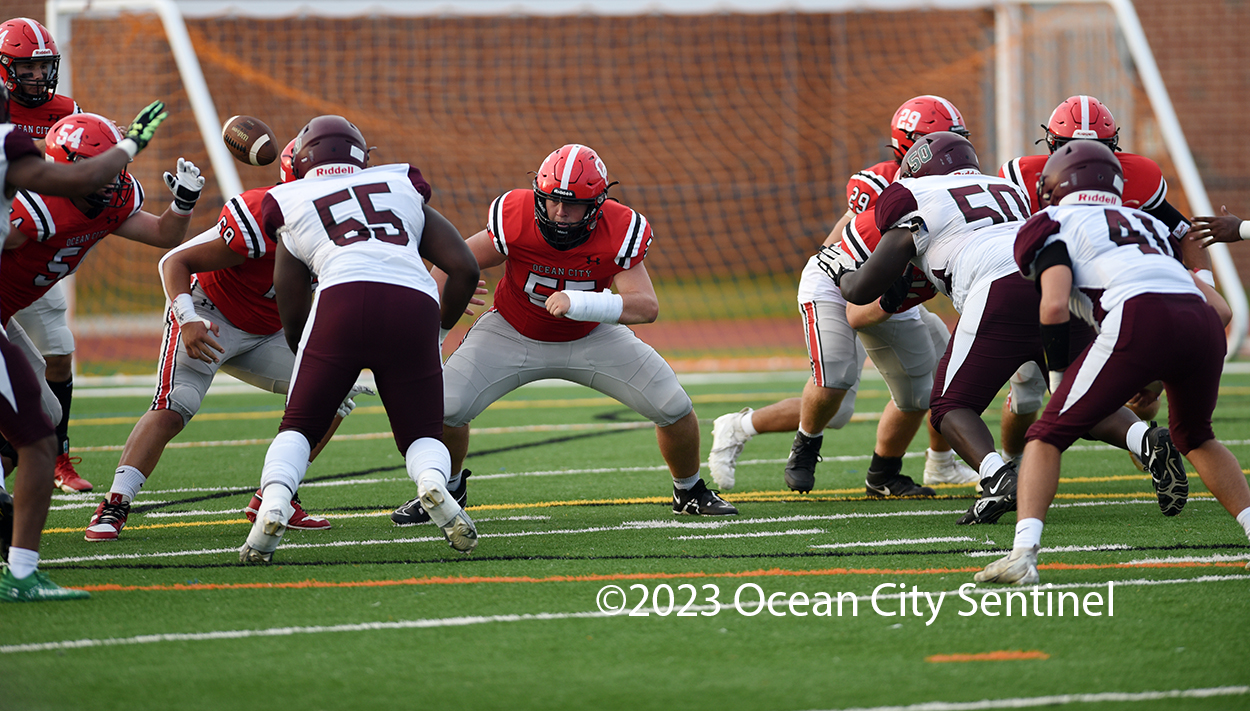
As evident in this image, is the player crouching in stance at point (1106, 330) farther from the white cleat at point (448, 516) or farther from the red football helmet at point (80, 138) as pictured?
the red football helmet at point (80, 138)

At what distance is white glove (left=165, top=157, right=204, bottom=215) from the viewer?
206 inches

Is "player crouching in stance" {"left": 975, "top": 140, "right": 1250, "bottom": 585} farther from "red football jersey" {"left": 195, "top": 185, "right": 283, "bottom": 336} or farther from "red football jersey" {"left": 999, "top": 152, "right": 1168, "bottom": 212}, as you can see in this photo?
"red football jersey" {"left": 195, "top": 185, "right": 283, "bottom": 336}

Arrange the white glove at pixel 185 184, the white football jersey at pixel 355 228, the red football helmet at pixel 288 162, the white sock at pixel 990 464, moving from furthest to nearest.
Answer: the white glove at pixel 185 184
the white sock at pixel 990 464
the red football helmet at pixel 288 162
the white football jersey at pixel 355 228

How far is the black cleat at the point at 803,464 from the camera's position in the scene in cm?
610

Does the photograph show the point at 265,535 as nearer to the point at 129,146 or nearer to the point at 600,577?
the point at 600,577

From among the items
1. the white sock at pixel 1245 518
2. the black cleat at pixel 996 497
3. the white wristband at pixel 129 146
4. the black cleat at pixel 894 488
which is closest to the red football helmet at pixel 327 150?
the white wristband at pixel 129 146

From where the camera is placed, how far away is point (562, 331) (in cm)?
537

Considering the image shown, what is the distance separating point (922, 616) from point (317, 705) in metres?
1.75

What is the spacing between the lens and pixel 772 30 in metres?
23.2

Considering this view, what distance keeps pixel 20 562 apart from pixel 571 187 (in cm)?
241

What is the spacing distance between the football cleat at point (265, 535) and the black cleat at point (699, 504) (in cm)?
177

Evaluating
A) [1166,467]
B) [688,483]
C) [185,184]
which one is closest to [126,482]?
[185,184]

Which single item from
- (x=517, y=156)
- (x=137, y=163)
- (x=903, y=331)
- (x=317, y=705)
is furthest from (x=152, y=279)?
(x=317, y=705)

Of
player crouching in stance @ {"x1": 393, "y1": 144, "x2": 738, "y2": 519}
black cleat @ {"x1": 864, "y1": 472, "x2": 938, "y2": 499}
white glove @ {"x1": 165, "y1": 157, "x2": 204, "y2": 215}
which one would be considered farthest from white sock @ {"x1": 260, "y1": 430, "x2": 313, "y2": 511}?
black cleat @ {"x1": 864, "y1": 472, "x2": 938, "y2": 499}
